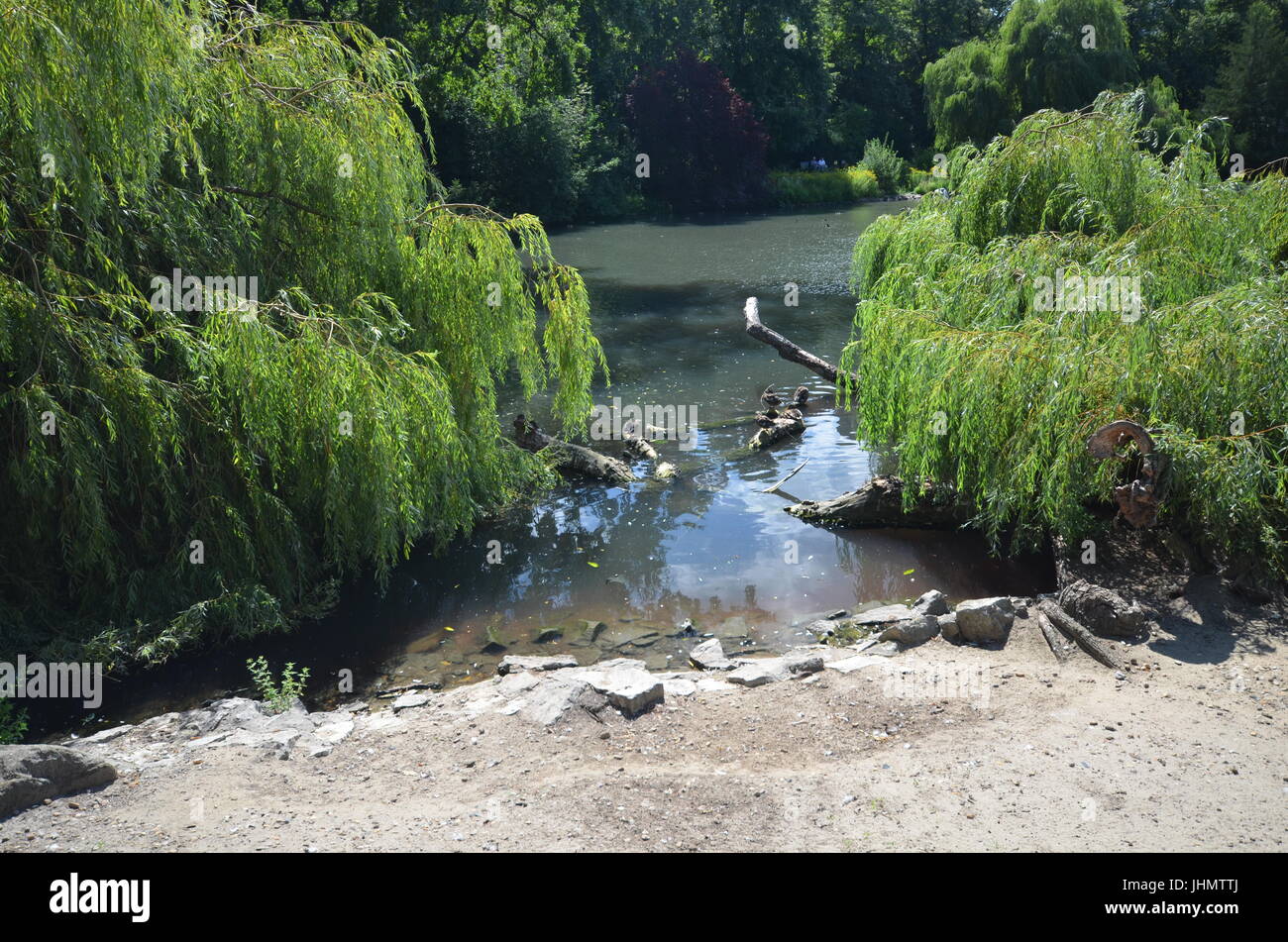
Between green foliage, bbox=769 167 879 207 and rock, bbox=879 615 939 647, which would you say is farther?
green foliage, bbox=769 167 879 207

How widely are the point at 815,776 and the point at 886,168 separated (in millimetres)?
44544

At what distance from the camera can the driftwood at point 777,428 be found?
13.9 m

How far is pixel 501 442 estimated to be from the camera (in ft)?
36.3

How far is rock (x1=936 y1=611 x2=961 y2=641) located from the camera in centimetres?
767

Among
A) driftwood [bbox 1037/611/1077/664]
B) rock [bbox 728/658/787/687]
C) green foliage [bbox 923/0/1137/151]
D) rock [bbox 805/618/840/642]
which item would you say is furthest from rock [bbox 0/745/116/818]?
green foliage [bbox 923/0/1137/151]

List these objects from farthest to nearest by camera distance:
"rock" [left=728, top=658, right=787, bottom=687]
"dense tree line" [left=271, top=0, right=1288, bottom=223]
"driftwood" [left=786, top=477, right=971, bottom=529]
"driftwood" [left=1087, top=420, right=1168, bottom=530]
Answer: "dense tree line" [left=271, top=0, right=1288, bottom=223] < "driftwood" [left=786, top=477, right=971, bottom=529] < "driftwood" [left=1087, top=420, right=1168, bottom=530] < "rock" [left=728, top=658, right=787, bottom=687]

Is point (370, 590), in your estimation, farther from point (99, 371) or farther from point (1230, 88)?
point (1230, 88)

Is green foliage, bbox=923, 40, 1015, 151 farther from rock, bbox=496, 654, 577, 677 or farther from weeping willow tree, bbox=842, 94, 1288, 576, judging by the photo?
rock, bbox=496, 654, 577, 677

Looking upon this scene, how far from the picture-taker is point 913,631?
7.75 meters

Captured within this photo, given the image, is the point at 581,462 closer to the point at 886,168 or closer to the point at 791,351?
the point at 791,351

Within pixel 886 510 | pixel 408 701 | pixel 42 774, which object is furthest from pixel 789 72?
pixel 42 774

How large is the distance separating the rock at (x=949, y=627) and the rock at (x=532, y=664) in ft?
9.40

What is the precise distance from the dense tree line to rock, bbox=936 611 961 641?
14.7 metres

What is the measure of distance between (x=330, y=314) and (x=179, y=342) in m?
1.22
